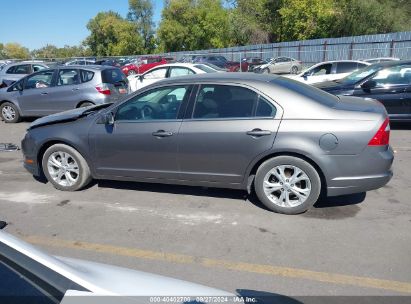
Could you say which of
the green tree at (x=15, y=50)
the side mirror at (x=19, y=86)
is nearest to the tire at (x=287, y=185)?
the side mirror at (x=19, y=86)

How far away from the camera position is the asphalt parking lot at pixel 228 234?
3.33 m

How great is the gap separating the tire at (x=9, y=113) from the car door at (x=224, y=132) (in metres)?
8.45

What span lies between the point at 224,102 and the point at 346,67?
1132 cm

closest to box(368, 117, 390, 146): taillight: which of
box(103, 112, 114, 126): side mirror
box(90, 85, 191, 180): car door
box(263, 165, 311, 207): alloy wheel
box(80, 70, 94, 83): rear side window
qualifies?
box(263, 165, 311, 207): alloy wheel

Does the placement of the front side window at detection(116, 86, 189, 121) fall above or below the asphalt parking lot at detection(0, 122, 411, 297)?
above

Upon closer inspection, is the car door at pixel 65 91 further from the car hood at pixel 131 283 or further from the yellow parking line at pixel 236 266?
the car hood at pixel 131 283

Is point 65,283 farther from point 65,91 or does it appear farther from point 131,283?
point 65,91

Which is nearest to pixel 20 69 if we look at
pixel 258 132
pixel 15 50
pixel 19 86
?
pixel 19 86

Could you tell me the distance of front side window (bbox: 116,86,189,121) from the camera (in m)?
4.91

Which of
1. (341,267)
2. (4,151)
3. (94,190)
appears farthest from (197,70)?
(341,267)

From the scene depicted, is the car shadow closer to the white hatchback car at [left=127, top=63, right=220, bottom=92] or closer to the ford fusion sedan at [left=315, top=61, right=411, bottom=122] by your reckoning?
the ford fusion sedan at [left=315, top=61, right=411, bottom=122]

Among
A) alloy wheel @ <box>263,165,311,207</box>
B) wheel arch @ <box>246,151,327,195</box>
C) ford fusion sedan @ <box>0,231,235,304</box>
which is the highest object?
ford fusion sedan @ <box>0,231,235,304</box>

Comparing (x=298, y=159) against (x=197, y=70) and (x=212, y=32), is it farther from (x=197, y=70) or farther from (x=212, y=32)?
(x=212, y=32)

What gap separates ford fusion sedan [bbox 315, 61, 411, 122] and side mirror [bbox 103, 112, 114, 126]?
18.5 feet
